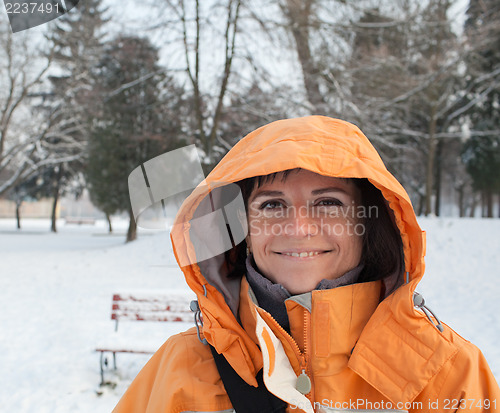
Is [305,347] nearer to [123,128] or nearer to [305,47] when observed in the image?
[305,47]

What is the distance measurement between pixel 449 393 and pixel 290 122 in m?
1.02

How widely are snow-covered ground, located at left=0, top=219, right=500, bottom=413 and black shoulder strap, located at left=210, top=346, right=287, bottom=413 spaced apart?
274 cm

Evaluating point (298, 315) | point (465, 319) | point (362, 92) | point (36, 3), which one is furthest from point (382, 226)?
point (362, 92)

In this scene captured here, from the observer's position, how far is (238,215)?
174cm

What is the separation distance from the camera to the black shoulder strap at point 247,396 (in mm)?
1289

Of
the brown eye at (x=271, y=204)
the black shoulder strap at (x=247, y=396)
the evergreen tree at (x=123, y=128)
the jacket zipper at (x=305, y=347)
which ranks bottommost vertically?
the black shoulder strap at (x=247, y=396)

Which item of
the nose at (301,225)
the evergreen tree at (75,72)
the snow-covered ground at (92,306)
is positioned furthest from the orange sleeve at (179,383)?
the evergreen tree at (75,72)

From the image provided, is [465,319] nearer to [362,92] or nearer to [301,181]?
[301,181]

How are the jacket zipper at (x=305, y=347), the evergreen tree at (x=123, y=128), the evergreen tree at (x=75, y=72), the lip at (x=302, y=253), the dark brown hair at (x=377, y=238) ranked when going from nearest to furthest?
the jacket zipper at (x=305, y=347)
the lip at (x=302, y=253)
the dark brown hair at (x=377, y=238)
the evergreen tree at (x=123, y=128)
the evergreen tree at (x=75, y=72)

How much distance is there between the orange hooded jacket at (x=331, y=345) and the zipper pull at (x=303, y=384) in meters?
0.02

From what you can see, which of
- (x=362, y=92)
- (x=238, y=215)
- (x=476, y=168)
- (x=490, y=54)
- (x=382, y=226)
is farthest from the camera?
(x=476, y=168)

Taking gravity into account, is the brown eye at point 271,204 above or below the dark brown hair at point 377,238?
above

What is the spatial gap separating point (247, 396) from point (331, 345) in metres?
0.34

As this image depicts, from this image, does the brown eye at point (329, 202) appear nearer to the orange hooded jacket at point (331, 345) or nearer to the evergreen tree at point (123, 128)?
the orange hooded jacket at point (331, 345)
